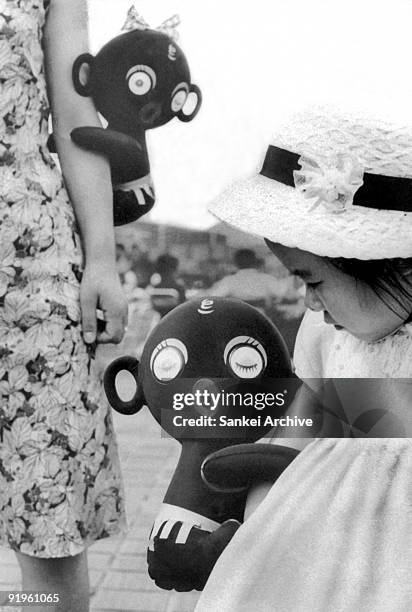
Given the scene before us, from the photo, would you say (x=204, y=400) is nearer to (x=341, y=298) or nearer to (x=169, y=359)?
(x=169, y=359)

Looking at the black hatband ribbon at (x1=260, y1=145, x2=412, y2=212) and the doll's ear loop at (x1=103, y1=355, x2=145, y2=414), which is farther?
the doll's ear loop at (x1=103, y1=355, x2=145, y2=414)

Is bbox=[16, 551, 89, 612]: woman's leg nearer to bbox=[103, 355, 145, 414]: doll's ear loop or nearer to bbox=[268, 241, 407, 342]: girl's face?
bbox=[103, 355, 145, 414]: doll's ear loop

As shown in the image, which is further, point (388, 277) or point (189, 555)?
point (189, 555)

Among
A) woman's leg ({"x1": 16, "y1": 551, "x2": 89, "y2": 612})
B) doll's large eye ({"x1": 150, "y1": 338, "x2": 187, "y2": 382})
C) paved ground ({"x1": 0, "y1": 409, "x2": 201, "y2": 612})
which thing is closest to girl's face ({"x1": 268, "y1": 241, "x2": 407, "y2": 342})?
doll's large eye ({"x1": 150, "y1": 338, "x2": 187, "y2": 382})

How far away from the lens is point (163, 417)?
5.24 ft

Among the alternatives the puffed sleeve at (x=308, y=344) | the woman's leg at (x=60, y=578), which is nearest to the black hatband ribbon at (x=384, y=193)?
the puffed sleeve at (x=308, y=344)

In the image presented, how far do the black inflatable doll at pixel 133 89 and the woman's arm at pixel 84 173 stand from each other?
0.02 meters

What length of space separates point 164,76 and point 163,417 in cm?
58

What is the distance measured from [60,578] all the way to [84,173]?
70 centimetres

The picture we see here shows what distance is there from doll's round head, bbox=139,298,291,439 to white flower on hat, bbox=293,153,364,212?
230mm

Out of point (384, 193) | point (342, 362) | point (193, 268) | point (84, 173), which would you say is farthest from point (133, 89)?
point (342, 362)

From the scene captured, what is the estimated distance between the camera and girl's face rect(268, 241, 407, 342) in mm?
1511

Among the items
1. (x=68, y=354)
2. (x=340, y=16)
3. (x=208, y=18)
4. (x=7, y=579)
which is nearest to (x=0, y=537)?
(x=7, y=579)

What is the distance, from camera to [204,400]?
158cm
